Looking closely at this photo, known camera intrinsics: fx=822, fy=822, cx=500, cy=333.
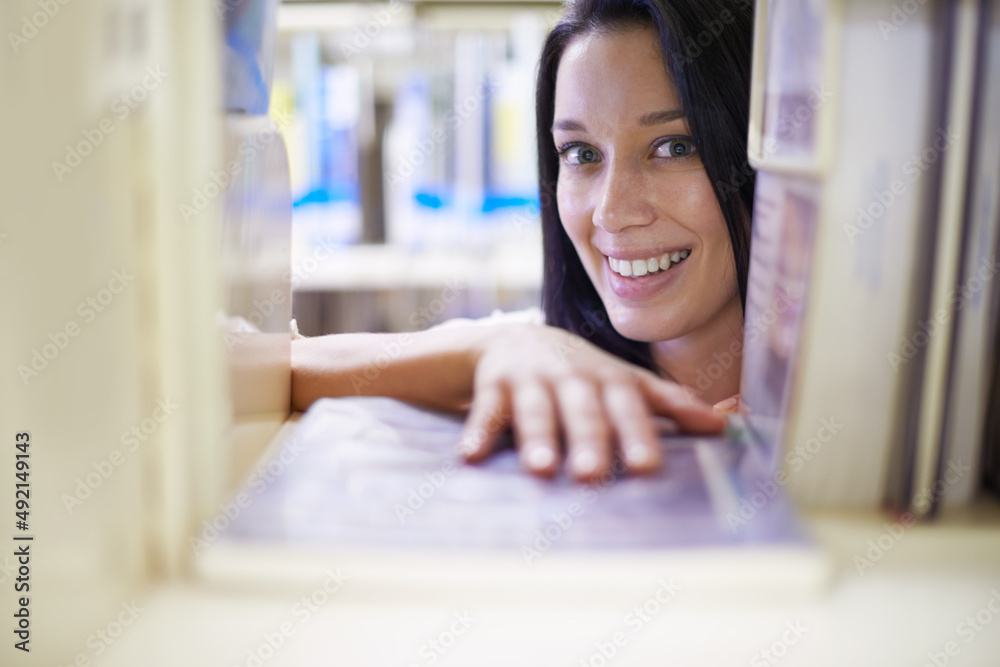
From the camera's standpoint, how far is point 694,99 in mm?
828

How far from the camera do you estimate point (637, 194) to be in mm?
850

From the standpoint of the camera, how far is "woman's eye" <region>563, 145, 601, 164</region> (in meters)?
0.97

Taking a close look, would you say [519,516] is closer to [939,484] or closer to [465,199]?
[939,484]

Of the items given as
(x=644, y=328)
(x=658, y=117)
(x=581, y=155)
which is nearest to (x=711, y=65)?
(x=658, y=117)

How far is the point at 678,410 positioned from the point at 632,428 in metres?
0.06

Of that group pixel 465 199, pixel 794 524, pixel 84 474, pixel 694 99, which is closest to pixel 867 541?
pixel 794 524
